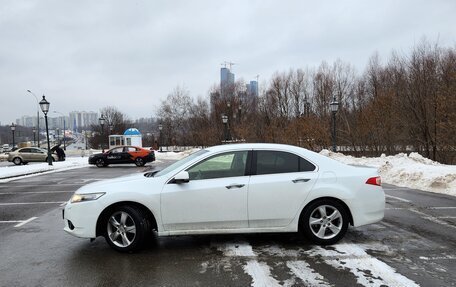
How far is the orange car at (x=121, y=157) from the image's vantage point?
1093 inches

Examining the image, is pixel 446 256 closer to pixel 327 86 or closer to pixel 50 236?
pixel 50 236

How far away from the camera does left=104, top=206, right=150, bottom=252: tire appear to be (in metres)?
5.36

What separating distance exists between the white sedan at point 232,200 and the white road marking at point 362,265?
0.32 m

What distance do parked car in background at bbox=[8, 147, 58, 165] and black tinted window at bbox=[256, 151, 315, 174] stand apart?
32524 millimetres

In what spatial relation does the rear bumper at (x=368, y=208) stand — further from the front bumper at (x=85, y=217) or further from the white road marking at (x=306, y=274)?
the front bumper at (x=85, y=217)

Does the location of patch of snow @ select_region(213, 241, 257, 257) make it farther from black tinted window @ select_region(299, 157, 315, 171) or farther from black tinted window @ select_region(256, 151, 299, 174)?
black tinted window @ select_region(299, 157, 315, 171)

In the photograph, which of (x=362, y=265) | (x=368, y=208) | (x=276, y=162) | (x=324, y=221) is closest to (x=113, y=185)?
(x=276, y=162)

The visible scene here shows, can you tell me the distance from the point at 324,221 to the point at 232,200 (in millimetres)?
1443

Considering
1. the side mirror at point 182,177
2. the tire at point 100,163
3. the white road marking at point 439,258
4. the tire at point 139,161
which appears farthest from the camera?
the tire at point 139,161

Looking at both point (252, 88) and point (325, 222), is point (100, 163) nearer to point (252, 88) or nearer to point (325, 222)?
point (325, 222)

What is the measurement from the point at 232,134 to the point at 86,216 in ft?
157

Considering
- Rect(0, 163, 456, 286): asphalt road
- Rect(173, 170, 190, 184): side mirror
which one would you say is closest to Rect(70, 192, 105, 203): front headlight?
Rect(0, 163, 456, 286): asphalt road

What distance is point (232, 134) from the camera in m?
53.2

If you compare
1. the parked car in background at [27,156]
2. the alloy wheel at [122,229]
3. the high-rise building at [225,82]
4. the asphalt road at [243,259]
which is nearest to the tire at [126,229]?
the alloy wheel at [122,229]
